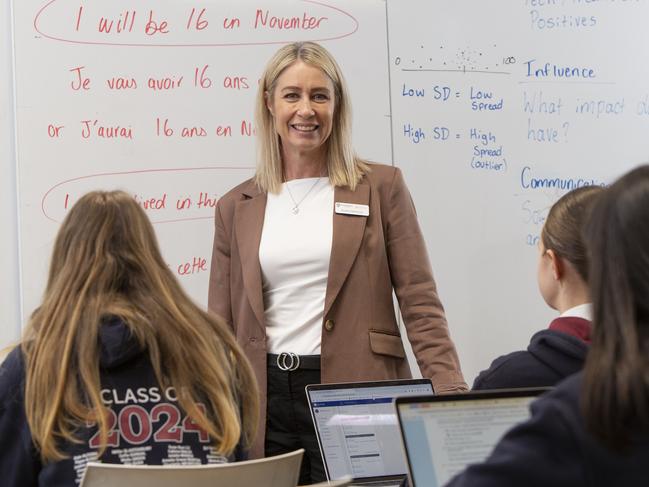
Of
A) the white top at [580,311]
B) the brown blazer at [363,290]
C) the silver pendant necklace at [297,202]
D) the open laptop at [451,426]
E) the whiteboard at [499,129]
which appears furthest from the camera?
the whiteboard at [499,129]

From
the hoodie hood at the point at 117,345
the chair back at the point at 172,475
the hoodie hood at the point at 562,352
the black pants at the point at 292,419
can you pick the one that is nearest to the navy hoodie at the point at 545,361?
the hoodie hood at the point at 562,352

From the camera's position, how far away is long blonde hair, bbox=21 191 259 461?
1.78 m

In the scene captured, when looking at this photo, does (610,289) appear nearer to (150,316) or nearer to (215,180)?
(150,316)

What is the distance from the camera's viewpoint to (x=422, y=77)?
12.8 ft

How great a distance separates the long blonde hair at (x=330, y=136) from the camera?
2.94 metres

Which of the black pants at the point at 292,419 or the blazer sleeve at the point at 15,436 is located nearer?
the blazer sleeve at the point at 15,436

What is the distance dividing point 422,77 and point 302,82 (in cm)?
109

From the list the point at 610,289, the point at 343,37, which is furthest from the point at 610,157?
the point at 610,289

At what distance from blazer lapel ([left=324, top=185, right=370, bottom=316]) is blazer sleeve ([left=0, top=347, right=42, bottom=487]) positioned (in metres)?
1.11

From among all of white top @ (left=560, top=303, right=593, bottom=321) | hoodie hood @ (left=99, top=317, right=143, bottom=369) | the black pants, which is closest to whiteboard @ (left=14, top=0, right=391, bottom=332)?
the black pants

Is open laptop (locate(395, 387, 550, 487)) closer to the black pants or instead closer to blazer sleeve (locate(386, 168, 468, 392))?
the black pants

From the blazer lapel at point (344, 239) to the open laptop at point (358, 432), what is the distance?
2.13 ft

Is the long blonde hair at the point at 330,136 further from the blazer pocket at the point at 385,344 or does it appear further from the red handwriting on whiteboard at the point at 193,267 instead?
the red handwriting on whiteboard at the point at 193,267

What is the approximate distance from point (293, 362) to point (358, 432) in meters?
0.64
